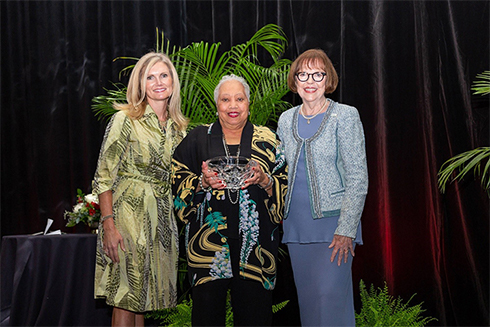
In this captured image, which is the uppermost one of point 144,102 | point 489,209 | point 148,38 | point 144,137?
point 148,38

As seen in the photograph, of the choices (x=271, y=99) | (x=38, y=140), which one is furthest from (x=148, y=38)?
(x=271, y=99)

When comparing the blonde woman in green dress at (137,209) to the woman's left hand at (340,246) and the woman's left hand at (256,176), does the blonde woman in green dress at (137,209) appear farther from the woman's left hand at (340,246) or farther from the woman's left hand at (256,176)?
the woman's left hand at (340,246)

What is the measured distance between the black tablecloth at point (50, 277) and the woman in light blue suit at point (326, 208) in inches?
70.0

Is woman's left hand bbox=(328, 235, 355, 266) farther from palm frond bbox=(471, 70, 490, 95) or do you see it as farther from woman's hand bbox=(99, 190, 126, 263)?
palm frond bbox=(471, 70, 490, 95)

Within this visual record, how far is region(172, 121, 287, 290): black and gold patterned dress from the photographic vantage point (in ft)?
7.27

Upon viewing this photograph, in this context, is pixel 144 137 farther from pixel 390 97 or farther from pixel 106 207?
pixel 390 97

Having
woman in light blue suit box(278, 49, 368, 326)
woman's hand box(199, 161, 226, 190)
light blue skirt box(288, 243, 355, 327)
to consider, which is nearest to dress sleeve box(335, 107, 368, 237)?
woman in light blue suit box(278, 49, 368, 326)

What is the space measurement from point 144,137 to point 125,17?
108 inches

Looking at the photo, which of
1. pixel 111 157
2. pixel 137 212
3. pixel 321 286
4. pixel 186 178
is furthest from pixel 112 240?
pixel 321 286

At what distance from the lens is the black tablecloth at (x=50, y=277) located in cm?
343

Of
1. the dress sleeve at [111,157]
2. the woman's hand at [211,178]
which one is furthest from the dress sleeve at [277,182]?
the dress sleeve at [111,157]

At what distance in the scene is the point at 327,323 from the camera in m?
2.27

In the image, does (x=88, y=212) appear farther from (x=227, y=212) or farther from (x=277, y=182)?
(x=277, y=182)

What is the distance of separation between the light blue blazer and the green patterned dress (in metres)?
0.69
